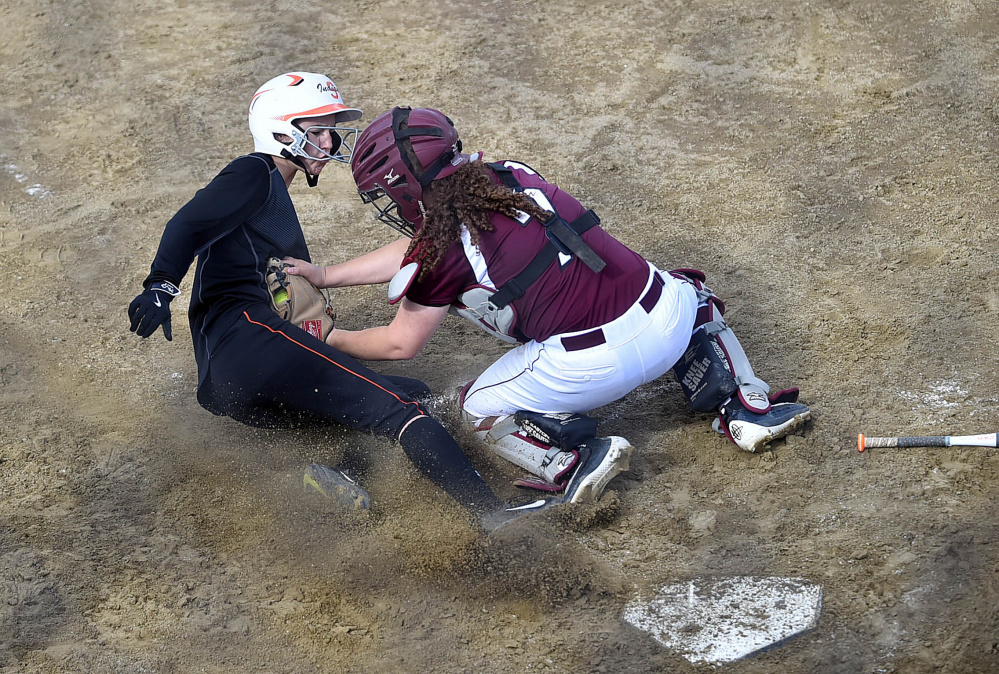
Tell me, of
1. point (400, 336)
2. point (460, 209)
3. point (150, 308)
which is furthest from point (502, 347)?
point (150, 308)

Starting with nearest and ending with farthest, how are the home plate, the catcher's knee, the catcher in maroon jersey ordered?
the home plate < the catcher in maroon jersey < the catcher's knee

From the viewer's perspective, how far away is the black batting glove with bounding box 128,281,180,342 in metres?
3.65

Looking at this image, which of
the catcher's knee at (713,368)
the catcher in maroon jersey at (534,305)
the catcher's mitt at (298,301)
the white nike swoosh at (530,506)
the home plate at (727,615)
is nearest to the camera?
the home plate at (727,615)

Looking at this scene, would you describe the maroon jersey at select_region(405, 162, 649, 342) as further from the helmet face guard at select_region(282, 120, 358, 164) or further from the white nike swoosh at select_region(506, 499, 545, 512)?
the helmet face guard at select_region(282, 120, 358, 164)

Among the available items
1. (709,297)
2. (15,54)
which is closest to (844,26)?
(709,297)

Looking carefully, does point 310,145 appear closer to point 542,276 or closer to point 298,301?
point 298,301

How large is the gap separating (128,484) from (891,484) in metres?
3.20

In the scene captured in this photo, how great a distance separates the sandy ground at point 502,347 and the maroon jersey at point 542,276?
76 centimetres

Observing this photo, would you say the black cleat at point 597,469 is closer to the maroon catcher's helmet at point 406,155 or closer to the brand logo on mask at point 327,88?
the maroon catcher's helmet at point 406,155

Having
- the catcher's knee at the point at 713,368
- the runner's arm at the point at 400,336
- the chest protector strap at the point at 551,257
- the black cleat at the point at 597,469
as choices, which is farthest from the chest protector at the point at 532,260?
the catcher's knee at the point at 713,368

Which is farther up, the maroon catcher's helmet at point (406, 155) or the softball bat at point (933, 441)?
the maroon catcher's helmet at point (406, 155)

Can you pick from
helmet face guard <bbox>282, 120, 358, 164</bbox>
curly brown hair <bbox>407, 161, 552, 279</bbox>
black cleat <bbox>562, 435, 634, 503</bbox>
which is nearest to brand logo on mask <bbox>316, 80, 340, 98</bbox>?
helmet face guard <bbox>282, 120, 358, 164</bbox>

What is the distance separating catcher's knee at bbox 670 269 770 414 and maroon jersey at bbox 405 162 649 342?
56cm

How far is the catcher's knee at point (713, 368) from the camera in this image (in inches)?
157
